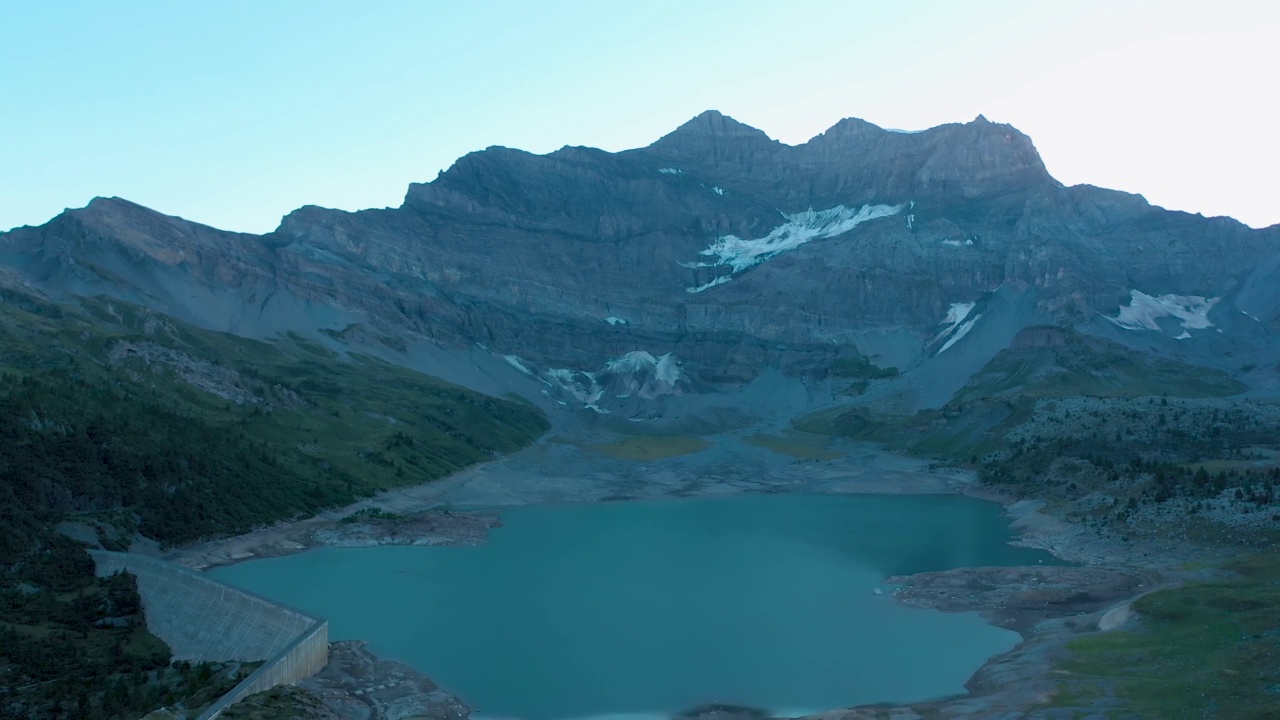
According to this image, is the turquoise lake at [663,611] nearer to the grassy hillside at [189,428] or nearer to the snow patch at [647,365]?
the grassy hillside at [189,428]

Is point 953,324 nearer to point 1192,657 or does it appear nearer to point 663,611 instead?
point 663,611

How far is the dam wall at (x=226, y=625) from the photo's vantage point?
3612cm

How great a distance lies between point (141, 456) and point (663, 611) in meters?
33.3

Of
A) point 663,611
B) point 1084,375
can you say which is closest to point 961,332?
point 1084,375

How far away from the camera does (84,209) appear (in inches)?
5802

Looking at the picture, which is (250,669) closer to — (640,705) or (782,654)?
(640,705)

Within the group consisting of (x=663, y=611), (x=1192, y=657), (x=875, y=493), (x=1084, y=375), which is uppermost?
(x=1084, y=375)

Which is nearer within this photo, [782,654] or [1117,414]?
[782,654]

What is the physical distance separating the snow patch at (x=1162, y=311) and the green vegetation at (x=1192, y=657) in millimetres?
141939

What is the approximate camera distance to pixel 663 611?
1917 inches

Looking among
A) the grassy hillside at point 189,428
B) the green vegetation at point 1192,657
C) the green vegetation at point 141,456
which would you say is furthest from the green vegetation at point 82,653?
the green vegetation at point 1192,657

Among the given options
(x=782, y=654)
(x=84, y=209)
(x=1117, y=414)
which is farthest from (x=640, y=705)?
(x=84, y=209)

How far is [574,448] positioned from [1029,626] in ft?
306

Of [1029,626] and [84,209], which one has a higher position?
[84,209]
